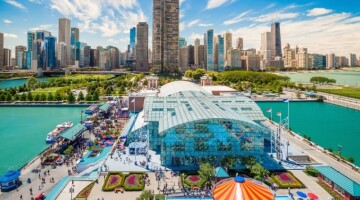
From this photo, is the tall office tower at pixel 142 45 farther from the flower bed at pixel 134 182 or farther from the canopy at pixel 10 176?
the flower bed at pixel 134 182

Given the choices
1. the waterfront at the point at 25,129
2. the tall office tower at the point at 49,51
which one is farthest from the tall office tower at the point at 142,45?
the waterfront at the point at 25,129

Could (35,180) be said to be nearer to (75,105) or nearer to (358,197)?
(358,197)

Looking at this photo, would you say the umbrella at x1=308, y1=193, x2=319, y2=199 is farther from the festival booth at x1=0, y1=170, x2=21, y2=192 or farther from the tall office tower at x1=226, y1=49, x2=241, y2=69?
the tall office tower at x1=226, y1=49, x2=241, y2=69

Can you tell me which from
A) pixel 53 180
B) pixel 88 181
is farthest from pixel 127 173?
pixel 53 180

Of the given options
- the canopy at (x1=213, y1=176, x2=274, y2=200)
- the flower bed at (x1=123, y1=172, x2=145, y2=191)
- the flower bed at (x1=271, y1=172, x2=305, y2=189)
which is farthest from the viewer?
the flower bed at (x1=271, y1=172, x2=305, y2=189)

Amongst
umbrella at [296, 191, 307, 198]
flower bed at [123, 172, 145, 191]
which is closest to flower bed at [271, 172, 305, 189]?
umbrella at [296, 191, 307, 198]
